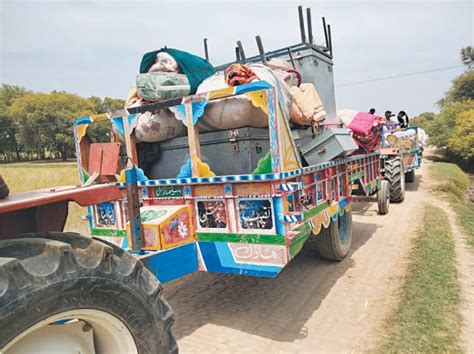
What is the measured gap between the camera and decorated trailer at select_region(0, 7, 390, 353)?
146 cm

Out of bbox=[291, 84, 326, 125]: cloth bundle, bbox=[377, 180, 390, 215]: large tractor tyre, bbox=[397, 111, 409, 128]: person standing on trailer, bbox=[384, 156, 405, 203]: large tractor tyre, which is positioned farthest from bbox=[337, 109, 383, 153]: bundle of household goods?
bbox=[397, 111, 409, 128]: person standing on trailer

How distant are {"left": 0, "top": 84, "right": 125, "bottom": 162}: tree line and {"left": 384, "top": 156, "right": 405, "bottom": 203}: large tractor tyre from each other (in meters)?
27.2

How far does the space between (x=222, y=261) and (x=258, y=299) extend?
1.04m

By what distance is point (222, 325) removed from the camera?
3330 millimetres

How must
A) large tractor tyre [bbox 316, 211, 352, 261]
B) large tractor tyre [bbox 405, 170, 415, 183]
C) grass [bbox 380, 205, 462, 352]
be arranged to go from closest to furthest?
grass [bbox 380, 205, 462, 352], large tractor tyre [bbox 316, 211, 352, 261], large tractor tyre [bbox 405, 170, 415, 183]

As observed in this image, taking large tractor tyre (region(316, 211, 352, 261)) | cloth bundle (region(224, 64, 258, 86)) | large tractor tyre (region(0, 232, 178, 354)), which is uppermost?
cloth bundle (region(224, 64, 258, 86))

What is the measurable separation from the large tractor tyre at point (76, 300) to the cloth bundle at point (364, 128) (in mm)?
4460

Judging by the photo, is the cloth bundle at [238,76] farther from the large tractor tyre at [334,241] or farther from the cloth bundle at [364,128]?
the cloth bundle at [364,128]

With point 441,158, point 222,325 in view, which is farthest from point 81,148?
point 441,158

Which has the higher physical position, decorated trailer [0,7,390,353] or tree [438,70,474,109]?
tree [438,70,474,109]

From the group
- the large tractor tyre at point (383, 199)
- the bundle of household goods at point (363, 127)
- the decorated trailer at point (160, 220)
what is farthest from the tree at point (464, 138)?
the decorated trailer at point (160, 220)

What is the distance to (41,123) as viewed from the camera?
3550cm

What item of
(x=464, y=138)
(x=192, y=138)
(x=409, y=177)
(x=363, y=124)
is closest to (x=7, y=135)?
(x=409, y=177)

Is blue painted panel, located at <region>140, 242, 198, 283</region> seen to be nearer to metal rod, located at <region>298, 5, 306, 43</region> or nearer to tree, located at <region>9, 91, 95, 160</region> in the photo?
metal rod, located at <region>298, 5, 306, 43</region>
